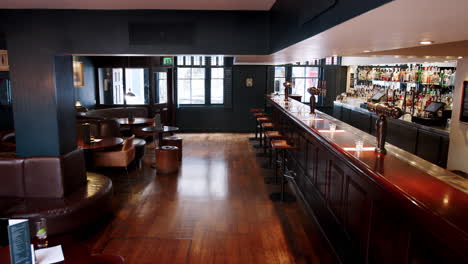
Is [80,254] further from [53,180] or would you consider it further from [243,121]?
[243,121]

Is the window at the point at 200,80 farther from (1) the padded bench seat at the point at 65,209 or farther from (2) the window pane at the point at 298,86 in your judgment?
(1) the padded bench seat at the point at 65,209

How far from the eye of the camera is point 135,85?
10844 millimetres

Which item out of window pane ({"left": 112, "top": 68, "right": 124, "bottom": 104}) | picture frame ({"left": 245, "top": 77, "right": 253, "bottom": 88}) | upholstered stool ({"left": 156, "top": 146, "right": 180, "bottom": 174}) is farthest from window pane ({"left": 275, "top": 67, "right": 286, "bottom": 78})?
upholstered stool ({"left": 156, "top": 146, "right": 180, "bottom": 174})

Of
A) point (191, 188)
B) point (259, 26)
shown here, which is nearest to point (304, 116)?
point (259, 26)

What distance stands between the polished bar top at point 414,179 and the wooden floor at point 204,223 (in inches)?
50.5

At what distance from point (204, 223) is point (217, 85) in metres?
7.86

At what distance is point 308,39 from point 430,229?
180cm

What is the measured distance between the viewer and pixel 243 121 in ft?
40.3

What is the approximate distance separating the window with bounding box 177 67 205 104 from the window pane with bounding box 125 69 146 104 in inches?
63.7

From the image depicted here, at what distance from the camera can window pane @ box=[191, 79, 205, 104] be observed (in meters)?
12.3

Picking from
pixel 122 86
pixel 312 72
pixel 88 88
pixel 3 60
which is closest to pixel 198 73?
pixel 122 86

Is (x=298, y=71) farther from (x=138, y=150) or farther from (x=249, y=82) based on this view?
(x=138, y=150)

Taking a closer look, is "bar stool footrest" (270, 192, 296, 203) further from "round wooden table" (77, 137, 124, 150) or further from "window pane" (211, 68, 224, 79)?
"window pane" (211, 68, 224, 79)

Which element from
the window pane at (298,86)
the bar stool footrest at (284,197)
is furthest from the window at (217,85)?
the bar stool footrest at (284,197)
